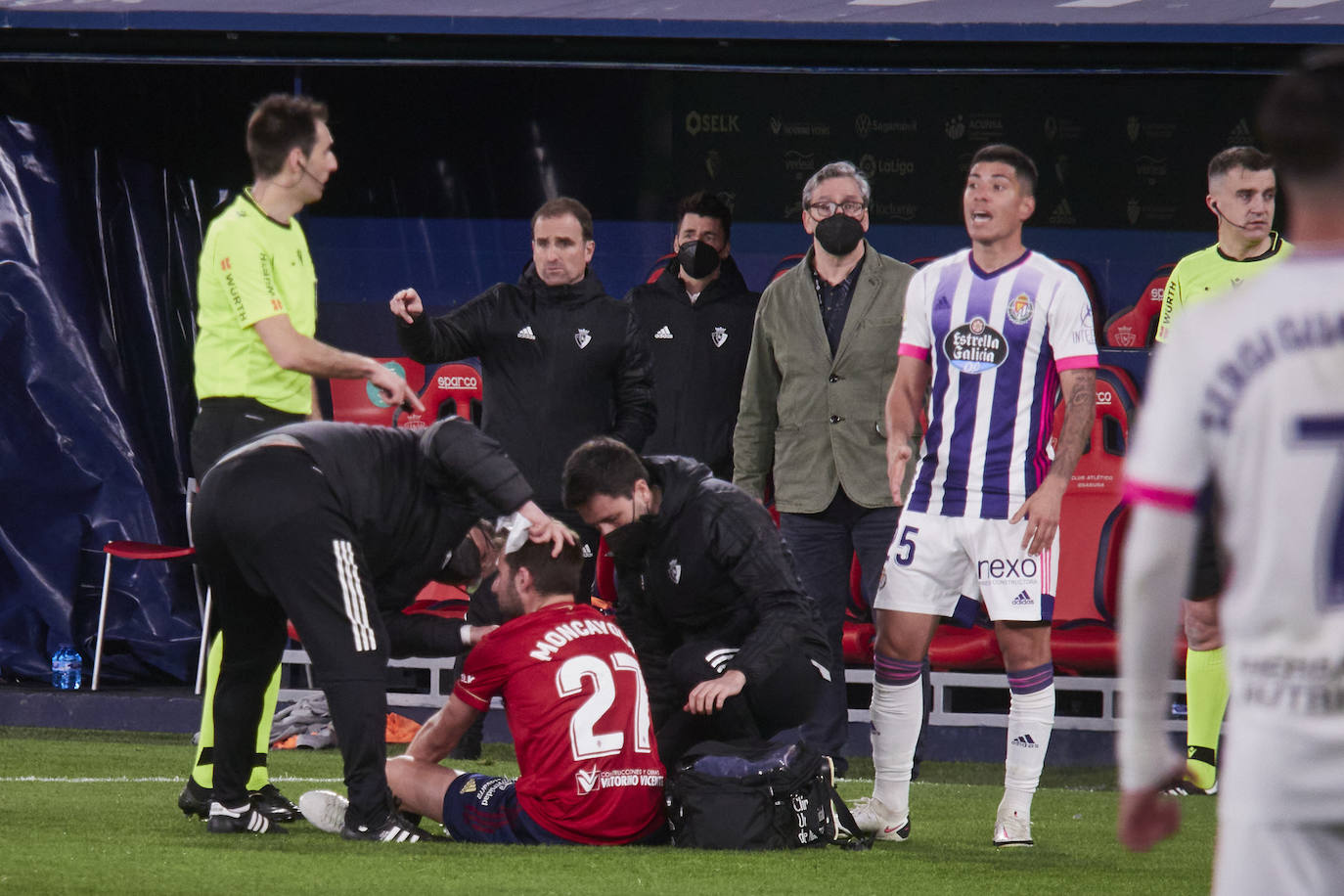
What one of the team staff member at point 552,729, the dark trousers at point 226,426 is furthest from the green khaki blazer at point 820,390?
the dark trousers at point 226,426

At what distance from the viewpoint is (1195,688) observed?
21.5 feet

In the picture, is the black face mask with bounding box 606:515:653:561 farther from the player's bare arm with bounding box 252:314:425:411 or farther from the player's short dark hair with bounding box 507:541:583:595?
the player's bare arm with bounding box 252:314:425:411

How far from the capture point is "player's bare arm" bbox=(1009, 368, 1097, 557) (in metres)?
4.95

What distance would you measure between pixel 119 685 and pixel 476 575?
15.4 feet

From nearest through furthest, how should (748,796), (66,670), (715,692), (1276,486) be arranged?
1. (1276,486)
2. (715,692)
3. (748,796)
4. (66,670)

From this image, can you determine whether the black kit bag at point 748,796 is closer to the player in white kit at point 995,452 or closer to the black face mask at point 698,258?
the player in white kit at point 995,452

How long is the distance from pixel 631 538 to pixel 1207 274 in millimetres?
2634

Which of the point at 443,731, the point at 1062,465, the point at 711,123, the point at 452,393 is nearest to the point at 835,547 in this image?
the point at 1062,465

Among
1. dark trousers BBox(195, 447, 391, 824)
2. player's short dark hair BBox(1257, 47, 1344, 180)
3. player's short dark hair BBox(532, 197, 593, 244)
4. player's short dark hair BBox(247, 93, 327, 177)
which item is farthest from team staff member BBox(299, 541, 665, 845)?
player's short dark hair BBox(1257, 47, 1344, 180)

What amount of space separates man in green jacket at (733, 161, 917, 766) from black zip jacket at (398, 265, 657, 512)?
0.46 m

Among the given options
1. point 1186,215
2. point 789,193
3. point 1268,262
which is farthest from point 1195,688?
point 789,193

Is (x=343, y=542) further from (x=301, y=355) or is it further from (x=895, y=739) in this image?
(x=895, y=739)

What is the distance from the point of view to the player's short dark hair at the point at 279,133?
507 cm

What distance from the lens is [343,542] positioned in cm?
449
